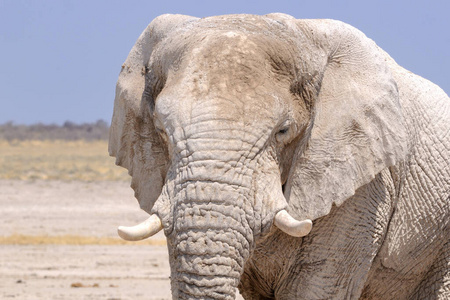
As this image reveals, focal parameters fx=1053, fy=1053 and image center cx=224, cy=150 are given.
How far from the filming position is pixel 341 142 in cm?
535

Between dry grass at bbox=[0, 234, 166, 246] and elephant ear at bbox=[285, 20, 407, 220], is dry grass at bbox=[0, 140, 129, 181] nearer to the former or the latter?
dry grass at bbox=[0, 234, 166, 246]

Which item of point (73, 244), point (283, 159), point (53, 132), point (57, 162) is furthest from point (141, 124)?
point (53, 132)

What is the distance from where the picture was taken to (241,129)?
15.6ft

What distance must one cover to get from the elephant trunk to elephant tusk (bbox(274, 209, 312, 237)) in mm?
156

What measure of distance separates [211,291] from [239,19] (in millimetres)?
1531

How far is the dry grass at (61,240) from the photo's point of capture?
591 inches

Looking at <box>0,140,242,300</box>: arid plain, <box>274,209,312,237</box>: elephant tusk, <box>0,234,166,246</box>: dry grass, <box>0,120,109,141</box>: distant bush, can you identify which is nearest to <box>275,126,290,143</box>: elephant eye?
<box>274,209,312,237</box>: elephant tusk

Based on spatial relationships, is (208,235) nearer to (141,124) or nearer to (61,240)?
(141,124)

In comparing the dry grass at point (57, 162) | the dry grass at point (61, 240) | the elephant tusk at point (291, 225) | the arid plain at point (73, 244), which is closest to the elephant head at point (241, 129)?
the elephant tusk at point (291, 225)

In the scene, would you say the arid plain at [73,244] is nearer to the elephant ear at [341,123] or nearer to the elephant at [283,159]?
the elephant at [283,159]

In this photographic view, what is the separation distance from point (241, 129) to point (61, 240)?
10.8 metres

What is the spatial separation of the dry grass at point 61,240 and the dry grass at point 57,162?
11.1 m

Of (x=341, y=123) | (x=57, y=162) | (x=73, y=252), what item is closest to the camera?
(x=341, y=123)

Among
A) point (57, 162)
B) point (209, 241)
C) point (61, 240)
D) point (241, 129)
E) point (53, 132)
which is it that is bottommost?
point (53, 132)
